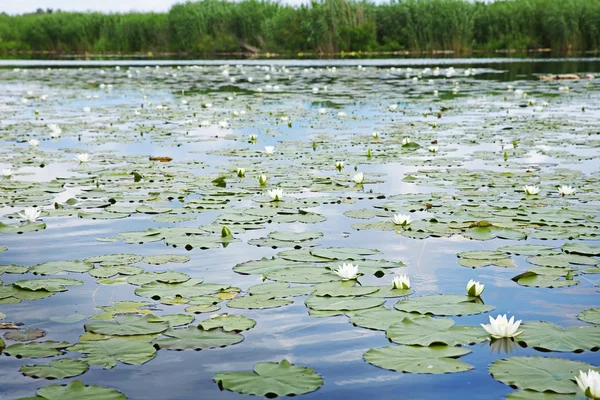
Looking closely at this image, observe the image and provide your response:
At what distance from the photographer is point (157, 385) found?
92.4 inches

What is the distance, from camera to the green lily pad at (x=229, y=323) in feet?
9.17

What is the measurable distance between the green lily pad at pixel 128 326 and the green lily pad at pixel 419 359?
0.85 m

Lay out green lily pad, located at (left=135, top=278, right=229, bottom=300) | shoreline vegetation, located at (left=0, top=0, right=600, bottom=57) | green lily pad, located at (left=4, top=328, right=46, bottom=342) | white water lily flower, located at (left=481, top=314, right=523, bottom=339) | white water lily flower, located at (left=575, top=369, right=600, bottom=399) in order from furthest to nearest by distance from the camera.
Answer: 1. shoreline vegetation, located at (left=0, top=0, right=600, bottom=57)
2. green lily pad, located at (left=135, top=278, right=229, bottom=300)
3. green lily pad, located at (left=4, top=328, right=46, bottom=342)
4. white water lily flower, located at (left=481, top=314, right=523, bottom=339)
5. white water lily flower, located at (left=575, top=369, right=600, bottom=399)

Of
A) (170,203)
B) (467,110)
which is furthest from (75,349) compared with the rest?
(467,110)

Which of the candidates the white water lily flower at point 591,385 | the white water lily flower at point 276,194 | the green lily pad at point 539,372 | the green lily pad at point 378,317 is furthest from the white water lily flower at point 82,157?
the white water lily flower at point 591,385

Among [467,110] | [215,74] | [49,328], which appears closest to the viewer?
[49,328]

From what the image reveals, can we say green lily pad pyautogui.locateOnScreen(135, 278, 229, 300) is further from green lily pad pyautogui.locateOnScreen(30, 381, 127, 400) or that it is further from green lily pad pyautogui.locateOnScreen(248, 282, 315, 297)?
green lily pad pyautogui.locateOnScreen(30, 381, 127, 400)

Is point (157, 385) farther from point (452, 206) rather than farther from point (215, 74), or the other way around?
point (215, 74)

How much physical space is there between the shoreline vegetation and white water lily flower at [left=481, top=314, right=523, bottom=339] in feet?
95.6

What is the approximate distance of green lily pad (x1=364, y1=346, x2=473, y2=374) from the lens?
2396mm

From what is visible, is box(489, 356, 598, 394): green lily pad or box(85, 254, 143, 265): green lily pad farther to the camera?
box(85, 254, 143, 265): green lily pad

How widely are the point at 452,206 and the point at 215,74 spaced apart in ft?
61.9

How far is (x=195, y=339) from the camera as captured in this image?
269 centimetres

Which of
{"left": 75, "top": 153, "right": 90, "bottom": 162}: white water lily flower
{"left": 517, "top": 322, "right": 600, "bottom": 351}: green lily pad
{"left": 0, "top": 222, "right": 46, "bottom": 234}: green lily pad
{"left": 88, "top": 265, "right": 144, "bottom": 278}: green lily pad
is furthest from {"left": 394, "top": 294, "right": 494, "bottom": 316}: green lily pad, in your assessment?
{"left": 75, "top": 153, "right": 90, "bottom": 162}: white water lily flower
